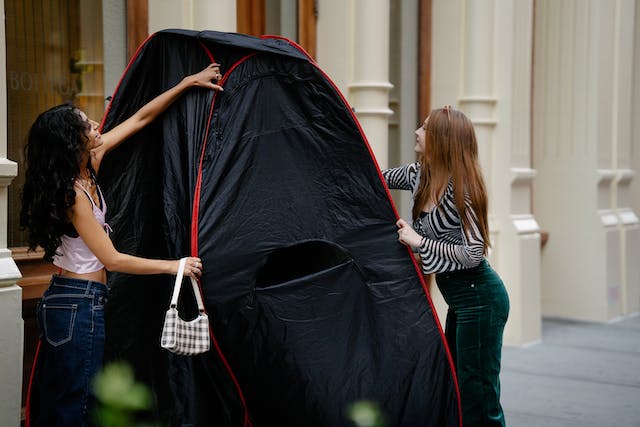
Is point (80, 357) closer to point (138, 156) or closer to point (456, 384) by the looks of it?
point (138, 156)

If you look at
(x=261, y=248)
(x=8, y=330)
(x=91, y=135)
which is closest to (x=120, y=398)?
(x=8, y=330)

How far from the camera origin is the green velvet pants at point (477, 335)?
402 centimetres

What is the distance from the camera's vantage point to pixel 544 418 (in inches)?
219

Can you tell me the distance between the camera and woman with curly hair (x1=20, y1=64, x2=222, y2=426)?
10.3ft

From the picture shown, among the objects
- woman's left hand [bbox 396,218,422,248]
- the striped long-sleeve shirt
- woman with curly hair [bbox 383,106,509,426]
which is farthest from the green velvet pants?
woman's left hand [bbox 396,218,422,248]

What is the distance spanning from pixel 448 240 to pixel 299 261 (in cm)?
72

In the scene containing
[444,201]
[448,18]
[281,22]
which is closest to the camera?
[444,201]

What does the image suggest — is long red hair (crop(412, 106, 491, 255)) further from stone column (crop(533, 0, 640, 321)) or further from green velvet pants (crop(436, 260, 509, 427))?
stone column (crop(533, 0, 640, 321))

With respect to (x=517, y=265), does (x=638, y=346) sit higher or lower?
lower

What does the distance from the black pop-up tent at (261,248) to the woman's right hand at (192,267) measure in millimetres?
123

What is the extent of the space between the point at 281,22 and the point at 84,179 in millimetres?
3660

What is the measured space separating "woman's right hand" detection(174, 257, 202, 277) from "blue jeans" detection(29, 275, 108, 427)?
32 centimetres

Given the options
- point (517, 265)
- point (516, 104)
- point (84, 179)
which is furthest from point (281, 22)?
point (84, 179)

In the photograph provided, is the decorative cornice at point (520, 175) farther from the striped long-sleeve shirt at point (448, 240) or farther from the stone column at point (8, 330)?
the stone column at point (8, 330)
